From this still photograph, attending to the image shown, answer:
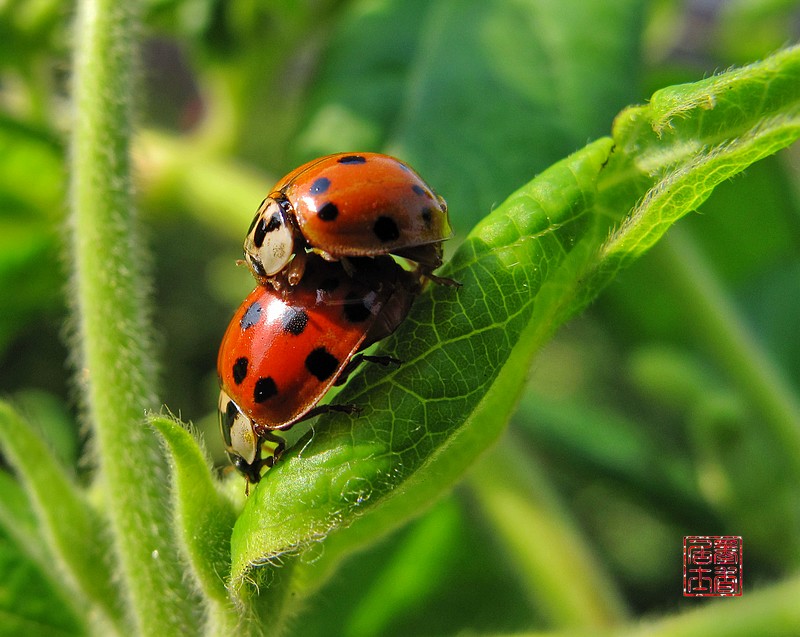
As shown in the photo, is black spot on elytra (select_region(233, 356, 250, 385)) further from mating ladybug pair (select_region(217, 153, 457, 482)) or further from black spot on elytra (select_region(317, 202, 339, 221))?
black spot on elytra (select_region(317, 202, 339, 221))

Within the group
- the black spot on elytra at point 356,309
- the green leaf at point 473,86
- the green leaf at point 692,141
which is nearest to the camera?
the green leaf at point 692,141

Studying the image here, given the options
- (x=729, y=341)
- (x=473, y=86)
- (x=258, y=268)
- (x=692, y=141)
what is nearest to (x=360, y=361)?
(x=258, y=268)

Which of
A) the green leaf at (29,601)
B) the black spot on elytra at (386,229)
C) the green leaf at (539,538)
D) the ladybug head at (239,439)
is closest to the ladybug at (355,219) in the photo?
the black spot on elytra at (386,229)

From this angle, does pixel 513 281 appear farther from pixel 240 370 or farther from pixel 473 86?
pixel 473 86

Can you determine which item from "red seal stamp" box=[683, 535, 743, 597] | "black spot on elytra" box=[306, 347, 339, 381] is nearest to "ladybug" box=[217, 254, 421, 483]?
"black spot on elytra" box=[306, 347, 339, 381]

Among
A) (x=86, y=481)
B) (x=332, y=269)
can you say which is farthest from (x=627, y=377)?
(x=332, y=269)

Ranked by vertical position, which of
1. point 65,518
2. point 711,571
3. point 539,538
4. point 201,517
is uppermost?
point 201,517

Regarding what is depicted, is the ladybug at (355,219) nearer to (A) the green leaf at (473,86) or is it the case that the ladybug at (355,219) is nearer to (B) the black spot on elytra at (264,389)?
(B) the black spot on elytra at (264,389)

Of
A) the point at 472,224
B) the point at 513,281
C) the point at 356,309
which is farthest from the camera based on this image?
the point at 472,224
